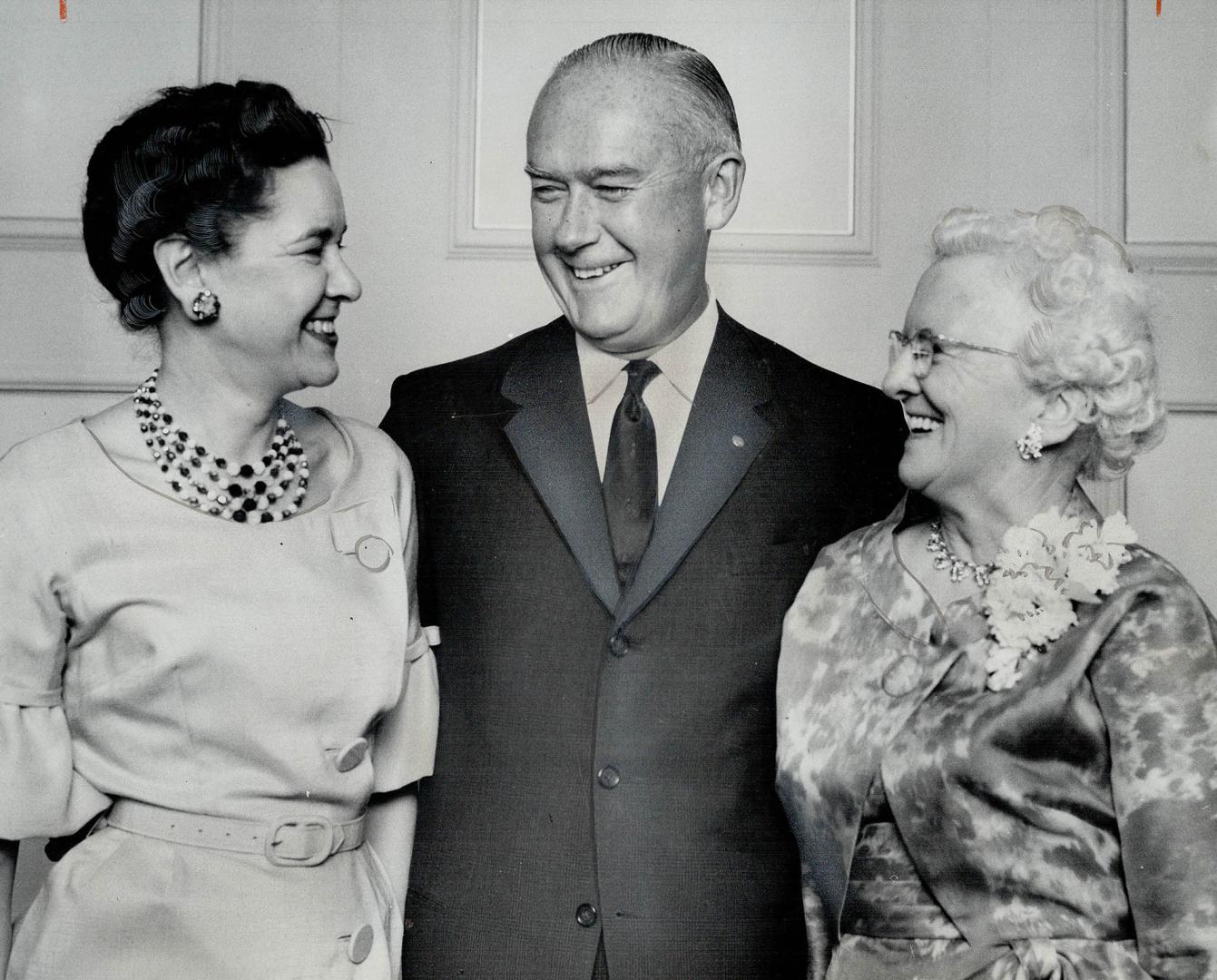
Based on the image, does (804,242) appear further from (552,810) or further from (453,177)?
(552,810)

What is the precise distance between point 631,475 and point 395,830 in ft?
2.43

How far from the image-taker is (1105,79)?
322 centimetres

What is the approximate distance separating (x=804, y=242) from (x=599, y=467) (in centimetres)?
86

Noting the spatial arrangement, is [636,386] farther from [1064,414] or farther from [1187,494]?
[1187,494]

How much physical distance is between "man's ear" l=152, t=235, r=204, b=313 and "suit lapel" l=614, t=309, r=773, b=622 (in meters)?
0.89

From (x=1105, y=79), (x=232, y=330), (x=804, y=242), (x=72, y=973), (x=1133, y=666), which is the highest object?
(x=1105, y=79)

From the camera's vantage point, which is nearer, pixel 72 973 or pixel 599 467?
pixel 72 973

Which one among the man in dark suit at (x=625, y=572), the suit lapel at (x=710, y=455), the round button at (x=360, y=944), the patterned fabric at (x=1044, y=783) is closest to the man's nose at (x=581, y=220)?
the man in dark suit at (x=625, y=572)

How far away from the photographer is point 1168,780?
6.71 feet

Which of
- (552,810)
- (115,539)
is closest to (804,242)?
(552,810)

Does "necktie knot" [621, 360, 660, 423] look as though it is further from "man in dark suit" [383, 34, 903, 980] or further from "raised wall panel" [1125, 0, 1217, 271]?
"raised wall panel" [1125, 0, 1217, 271]

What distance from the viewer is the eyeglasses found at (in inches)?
90.0

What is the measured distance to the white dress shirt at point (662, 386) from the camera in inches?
108

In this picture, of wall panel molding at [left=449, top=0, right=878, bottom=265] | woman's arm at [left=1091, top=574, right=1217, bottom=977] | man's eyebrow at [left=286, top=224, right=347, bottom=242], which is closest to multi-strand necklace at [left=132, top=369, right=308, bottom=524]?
man's eyebrow at [left=286, top=224, right=347, bottom=242]
